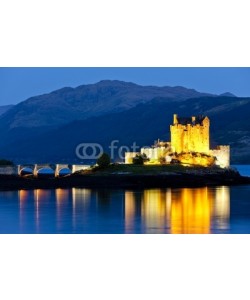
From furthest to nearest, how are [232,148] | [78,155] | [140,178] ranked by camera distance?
1. [78,155]
2. [232,148]
3. [140,178]

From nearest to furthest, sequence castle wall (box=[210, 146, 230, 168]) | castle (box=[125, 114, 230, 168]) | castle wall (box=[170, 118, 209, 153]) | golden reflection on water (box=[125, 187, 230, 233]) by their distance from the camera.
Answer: golden reflection on water (box=[125, 187, 230, 233]) → castle (box=[125, 114, 230, 168]) → castle wall (box=[170, 118, 209, 153]) → castle wall (box=[210, 146, 230, 168])

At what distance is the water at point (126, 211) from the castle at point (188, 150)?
8.12 metres

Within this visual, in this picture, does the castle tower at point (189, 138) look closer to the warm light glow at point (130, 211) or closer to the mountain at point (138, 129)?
Answer: the warm light glow at point (130, 211)

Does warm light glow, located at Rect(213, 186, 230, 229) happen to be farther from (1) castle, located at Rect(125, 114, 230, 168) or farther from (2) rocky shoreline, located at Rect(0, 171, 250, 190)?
(1) castle, located at Rect(125, 114, 230, 168)

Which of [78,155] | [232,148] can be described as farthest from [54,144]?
[232,148]

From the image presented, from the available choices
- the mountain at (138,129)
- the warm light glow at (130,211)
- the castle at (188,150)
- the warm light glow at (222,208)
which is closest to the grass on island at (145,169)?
the castle at (188,150)

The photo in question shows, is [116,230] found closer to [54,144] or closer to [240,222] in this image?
[240,222]

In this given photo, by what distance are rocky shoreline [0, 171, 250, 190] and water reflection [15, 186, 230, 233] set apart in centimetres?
268

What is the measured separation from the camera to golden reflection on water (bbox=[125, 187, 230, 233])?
27.5 meters

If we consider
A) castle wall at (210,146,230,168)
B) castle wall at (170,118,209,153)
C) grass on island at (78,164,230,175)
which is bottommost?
grass on island at (78,164,230,175)

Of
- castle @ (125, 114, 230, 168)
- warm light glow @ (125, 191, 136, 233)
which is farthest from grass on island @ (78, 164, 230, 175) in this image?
warm light glow @ (125, 191, 136, 233)

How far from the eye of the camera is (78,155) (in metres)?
141

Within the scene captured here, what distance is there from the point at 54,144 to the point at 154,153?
101121mm
